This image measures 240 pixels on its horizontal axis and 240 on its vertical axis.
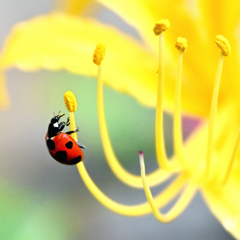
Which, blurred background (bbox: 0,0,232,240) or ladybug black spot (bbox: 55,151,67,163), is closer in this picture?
ladybug black spot (bbox: 55,151,67,163)

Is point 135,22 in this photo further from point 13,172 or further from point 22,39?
point 13,172

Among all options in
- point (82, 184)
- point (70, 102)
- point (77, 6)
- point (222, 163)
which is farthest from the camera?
point (82, 184)

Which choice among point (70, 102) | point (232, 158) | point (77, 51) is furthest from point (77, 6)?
point (232, 158)

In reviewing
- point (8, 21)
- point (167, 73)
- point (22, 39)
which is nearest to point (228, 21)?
point (167, 73)

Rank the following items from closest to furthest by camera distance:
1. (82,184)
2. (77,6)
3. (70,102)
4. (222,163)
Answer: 1. (70,102)
2. (222,163)
3. (77,6)
4. (82,184)

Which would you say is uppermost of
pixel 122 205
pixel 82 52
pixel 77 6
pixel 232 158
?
pixel 77 6

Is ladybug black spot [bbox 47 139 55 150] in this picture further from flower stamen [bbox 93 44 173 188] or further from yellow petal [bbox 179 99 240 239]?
yellow petal [bbox 179 99 240 239]

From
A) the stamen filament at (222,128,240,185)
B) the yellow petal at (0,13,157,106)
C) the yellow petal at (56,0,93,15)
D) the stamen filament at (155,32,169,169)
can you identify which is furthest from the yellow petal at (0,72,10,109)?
the stamen filament at (222,128,240,185)

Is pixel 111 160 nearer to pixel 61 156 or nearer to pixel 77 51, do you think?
pixel 61 156

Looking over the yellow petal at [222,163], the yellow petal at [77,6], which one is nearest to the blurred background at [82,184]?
the yellow petal at [77,6]
